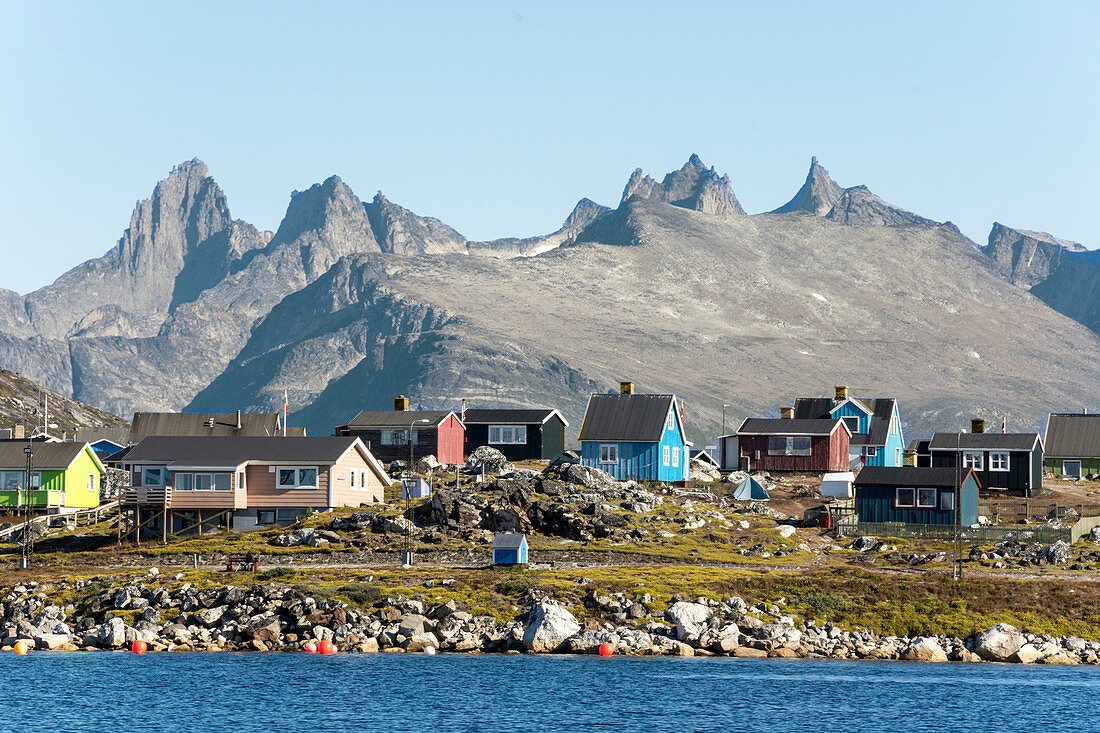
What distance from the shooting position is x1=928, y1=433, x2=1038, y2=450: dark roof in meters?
116

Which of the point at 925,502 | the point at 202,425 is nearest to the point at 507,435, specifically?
the point at 202,425

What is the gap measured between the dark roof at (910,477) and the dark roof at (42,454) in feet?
188

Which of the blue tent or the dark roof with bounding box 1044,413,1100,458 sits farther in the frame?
the dark roof with bounding box 1044,413,1100,458

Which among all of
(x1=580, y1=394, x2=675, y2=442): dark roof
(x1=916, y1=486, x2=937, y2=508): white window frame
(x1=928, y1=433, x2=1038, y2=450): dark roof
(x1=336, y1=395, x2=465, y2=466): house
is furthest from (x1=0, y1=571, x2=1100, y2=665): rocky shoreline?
(x1=928, y1=433, x2=1038, y2=450): dark roof

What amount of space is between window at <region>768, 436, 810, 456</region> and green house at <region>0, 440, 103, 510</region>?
57508 mm

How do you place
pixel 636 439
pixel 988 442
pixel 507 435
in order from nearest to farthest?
pixel 636 439 → pixel 988 442 → pixel 507 435

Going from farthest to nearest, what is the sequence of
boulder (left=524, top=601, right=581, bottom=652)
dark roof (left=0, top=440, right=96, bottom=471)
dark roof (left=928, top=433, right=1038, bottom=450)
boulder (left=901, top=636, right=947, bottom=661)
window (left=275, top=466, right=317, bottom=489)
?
dark roof (left=928, top=433, right=1038, bottom=450) < dark roof (left=0, top=440, right=96, bottom=471) < window (left=275, top=466, right=317, bottom=489) < boulder (left=901, top=636, right=947, bottom=661) < boulder (left=524, top=601, right=581, bottom=652)

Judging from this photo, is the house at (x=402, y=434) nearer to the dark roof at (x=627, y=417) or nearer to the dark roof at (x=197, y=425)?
the dark roof at (x=627, y=417)

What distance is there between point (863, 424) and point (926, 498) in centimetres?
4219

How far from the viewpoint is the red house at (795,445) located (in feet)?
400

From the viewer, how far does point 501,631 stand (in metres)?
65.8

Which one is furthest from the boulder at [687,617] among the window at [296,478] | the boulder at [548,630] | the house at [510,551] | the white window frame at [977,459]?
the white window frame at [977,459]

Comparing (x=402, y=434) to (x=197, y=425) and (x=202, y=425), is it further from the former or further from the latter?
(x=197, y=425)

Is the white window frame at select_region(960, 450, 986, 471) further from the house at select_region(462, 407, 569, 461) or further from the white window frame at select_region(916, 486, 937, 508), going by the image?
the house at select_region(462, 407, 569, 461)
